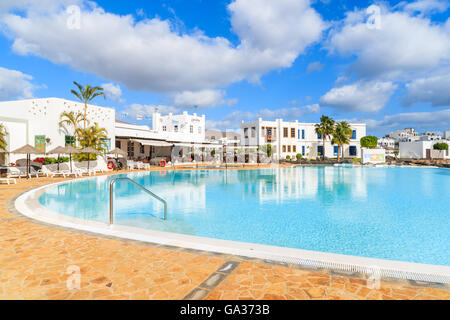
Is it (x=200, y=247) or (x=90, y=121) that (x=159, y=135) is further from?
(x=200, y=247)

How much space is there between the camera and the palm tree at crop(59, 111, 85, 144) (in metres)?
21.2

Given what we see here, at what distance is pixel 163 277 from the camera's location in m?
3.22

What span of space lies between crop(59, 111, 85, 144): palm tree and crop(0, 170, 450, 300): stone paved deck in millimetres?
20007

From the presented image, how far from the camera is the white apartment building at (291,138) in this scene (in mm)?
44281

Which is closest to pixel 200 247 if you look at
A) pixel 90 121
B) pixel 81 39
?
pixel 81 39

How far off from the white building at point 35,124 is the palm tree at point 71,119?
10.9 inches

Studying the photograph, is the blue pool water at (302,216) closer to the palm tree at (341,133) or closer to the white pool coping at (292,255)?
the white pool coping at (292,255)

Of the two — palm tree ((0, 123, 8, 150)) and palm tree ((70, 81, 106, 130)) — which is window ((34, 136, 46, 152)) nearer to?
palm tree ((0, 123, 8, 150))

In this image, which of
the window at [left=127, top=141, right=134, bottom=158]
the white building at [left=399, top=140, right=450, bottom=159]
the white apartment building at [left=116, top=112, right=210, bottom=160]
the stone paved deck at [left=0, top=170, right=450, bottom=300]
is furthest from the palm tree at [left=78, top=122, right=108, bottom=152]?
the white building at [left=399, top=140, right=450, bottom=159]

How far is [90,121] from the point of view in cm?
2389

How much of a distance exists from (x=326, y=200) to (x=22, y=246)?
1019 cm

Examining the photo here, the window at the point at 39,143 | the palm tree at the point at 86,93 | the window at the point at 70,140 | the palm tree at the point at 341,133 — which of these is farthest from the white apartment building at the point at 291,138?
the window at the point at 39,143

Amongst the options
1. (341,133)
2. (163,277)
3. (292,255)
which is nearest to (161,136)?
(341,133)
